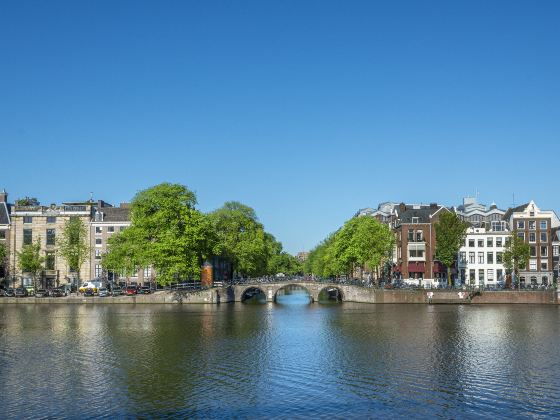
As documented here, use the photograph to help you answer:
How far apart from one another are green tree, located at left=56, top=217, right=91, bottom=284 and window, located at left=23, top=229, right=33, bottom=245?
7.59m

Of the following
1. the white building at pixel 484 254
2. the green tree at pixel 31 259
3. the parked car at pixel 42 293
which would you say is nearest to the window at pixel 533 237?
the white building at pixel 484 254

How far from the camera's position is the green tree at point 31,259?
121 meters

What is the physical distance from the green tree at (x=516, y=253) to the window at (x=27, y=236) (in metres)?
91.2

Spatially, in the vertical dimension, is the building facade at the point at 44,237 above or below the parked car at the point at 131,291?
above

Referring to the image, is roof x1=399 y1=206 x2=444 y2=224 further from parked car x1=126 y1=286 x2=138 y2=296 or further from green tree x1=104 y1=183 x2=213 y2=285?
parked car x1=126 y1=286 x2=138 y2=296

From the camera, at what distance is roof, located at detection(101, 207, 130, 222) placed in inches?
5241

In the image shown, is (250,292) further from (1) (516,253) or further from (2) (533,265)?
(2) (533,265)

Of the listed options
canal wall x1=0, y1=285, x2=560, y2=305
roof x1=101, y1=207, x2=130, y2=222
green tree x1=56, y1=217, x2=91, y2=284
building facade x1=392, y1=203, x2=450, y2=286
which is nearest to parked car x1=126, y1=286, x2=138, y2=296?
canal wall x1=0, y1=285, x2=560, y2=305

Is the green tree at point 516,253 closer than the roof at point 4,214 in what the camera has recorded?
Yes

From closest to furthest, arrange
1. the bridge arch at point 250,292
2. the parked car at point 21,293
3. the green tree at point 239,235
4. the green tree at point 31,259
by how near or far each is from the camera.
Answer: the parked car at point 21,293, the green tree at point 31,259, the bridge arch at point 250,292, the green tree at point 239,235

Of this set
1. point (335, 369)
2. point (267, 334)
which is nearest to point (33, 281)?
point (267, 334)

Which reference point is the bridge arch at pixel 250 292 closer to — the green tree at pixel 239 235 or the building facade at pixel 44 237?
the green tree at pixel 239 235

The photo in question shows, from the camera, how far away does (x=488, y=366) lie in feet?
150

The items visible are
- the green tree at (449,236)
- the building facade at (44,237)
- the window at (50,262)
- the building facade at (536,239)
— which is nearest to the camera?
the green tree at (449,236)
